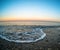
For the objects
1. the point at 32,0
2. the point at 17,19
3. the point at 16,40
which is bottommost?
the point at 16,40

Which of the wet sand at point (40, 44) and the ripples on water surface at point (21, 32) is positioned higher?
the ripples on water surface at point (21, 32)

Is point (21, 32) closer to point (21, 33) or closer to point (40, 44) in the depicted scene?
point (21, 33)

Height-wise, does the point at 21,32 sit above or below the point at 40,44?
above

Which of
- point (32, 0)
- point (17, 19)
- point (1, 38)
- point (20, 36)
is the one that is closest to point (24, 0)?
point (32, 0)

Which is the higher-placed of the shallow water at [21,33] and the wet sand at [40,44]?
the shallow water at [21,33]

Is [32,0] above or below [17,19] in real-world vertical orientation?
above

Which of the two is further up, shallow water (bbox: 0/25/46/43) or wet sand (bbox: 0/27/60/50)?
shallow water (bbox: 0/25/46/43)

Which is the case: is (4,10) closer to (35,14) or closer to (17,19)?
(17,19)

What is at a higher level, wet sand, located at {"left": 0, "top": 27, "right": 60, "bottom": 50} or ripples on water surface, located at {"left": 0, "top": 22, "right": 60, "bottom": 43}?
ripples on water surface, located at {"left": 0, "top": 22, "right": 60, "bottom": 43}

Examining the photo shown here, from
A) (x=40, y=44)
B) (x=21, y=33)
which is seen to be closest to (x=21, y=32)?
(x=21, y=33)
